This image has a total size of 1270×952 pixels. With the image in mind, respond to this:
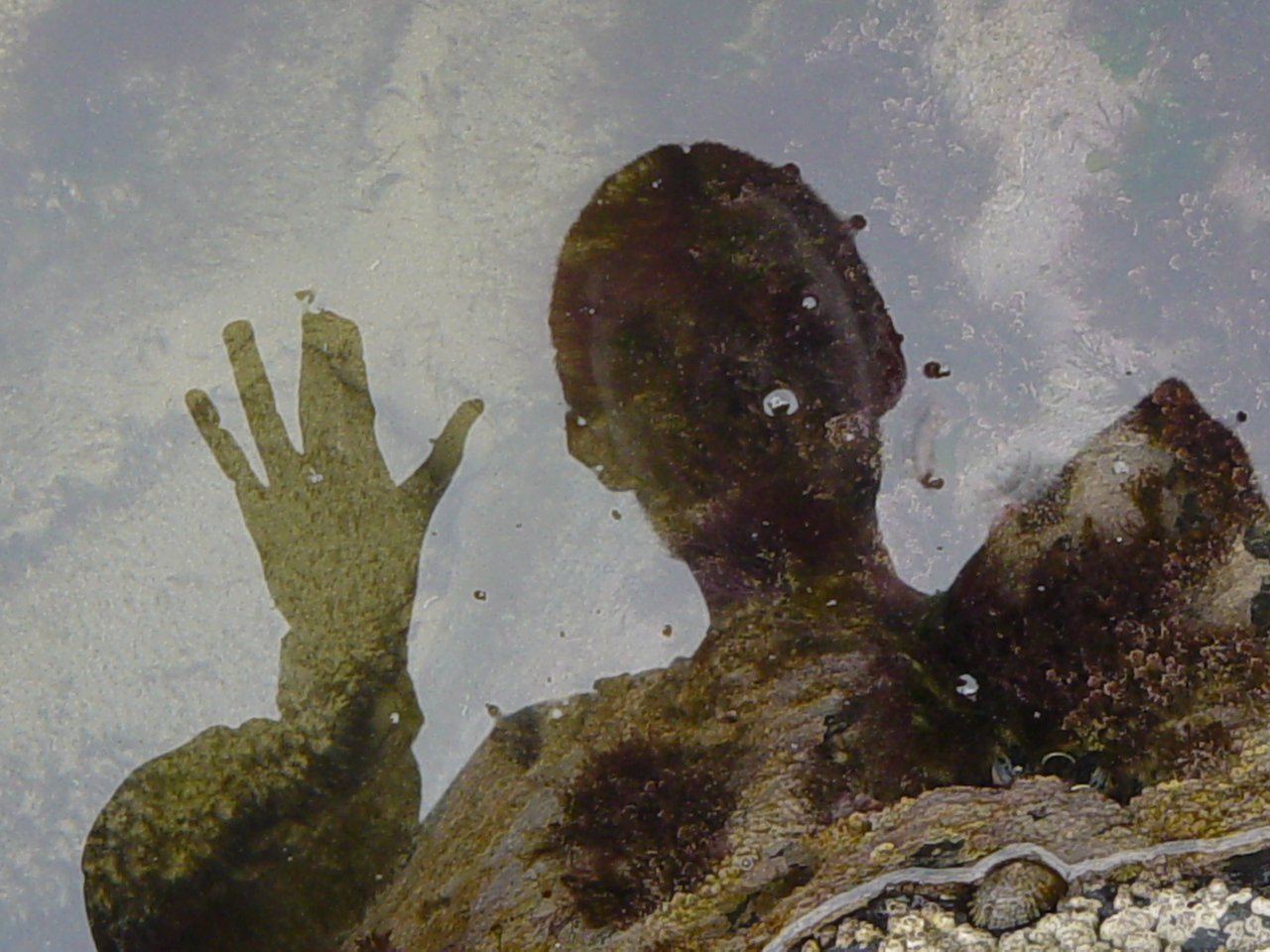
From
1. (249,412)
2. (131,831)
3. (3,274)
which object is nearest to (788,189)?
(249,412)

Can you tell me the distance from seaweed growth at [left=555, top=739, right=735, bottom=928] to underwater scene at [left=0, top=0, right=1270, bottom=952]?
0.03 ft

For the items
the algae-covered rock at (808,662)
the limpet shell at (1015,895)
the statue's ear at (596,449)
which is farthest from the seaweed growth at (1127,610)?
the statue's ear at (596,449)

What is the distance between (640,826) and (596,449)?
996mm

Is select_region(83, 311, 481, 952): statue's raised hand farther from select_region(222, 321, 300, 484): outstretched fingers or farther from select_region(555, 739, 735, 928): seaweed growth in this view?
select_region(555, 739, 735, 928): seaweed growth

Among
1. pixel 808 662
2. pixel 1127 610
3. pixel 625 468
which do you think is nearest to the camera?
pixel 1127 610

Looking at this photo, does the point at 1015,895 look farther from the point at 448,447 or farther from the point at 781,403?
the point at 448,447

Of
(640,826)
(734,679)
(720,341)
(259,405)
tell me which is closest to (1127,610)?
(734,679)

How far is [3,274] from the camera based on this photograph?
9.00 feet

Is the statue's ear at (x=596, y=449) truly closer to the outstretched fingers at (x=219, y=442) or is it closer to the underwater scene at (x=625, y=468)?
the underwater scene at (x=625, y=468)

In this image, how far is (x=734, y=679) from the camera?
8.14 ft

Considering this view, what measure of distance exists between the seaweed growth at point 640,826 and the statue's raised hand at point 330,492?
0.72 meters

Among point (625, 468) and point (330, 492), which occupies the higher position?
point (330, 492)

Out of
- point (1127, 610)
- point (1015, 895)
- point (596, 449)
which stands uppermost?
point (596, 449)

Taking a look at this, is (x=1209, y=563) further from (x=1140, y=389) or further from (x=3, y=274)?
(x=3, y=274)
